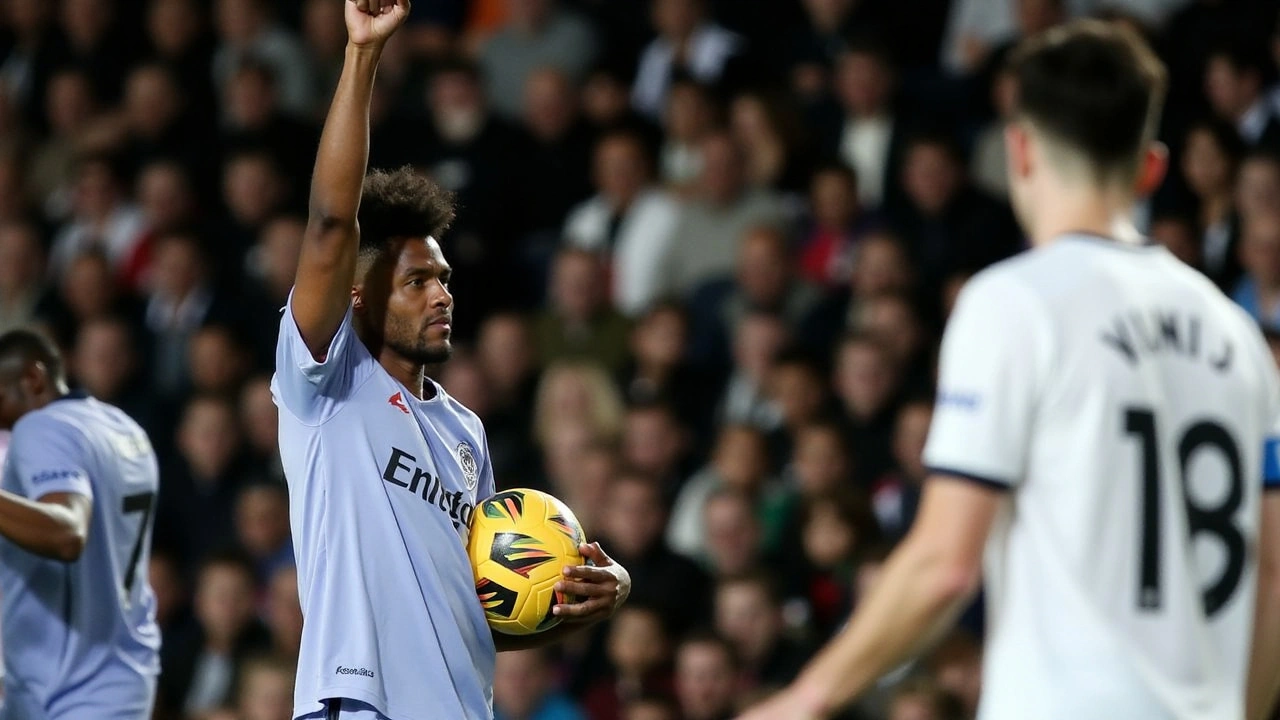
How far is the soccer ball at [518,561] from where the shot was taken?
4770 millimetres

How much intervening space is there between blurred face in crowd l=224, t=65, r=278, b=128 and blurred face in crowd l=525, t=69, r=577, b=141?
1.82 meters

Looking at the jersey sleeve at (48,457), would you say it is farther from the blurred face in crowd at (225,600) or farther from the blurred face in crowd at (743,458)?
the blurred face in crowd at (743,458)

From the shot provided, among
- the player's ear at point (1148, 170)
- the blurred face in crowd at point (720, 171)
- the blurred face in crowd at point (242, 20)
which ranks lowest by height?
the player's ear at point (1148, 170)

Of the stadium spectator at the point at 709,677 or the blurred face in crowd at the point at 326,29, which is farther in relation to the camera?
the blurred face in crowd at the point at 326,29

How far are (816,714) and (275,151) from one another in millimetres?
9856

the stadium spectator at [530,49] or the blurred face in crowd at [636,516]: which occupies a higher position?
the stadium spectator at [530,49]

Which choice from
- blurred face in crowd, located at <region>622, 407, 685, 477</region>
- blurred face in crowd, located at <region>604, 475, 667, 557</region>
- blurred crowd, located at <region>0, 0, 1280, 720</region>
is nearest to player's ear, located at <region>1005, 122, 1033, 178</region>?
blurred crowd, located at <region>0, 0, 1280, 720</region>

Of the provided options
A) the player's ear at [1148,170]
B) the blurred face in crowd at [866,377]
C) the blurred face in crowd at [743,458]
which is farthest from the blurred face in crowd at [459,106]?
the player's ear at [1148,170]

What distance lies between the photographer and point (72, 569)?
227 inches

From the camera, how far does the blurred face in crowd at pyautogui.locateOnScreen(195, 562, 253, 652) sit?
31.6 feet

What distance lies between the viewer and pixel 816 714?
9.85 feet

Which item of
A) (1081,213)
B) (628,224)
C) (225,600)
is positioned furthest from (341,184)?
(628,224)

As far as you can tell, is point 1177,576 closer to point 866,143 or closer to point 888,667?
point 888,667

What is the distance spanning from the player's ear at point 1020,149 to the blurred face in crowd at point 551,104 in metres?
8.52
